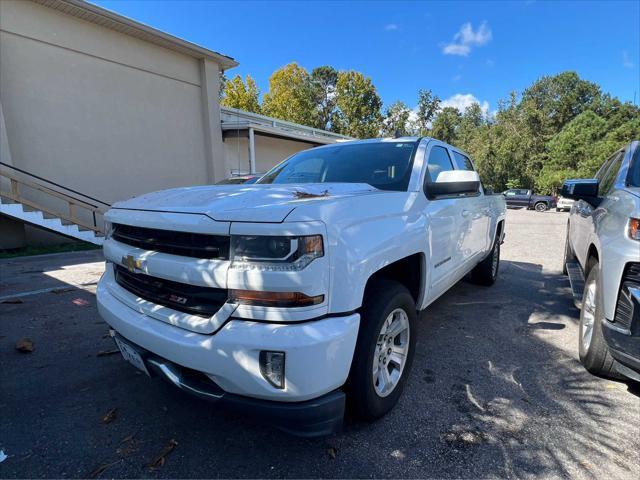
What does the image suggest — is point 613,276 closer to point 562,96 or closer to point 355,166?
point 355,166

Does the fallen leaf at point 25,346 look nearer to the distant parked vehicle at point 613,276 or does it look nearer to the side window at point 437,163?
the side window at point 437,163

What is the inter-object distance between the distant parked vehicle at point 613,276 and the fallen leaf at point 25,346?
15.2 feet

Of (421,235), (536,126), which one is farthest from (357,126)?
(421,235)

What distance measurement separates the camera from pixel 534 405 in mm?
2514

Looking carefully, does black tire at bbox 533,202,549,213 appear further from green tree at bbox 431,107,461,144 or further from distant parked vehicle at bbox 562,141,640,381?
green tree at bbox 431,107,461,144

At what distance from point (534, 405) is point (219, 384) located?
2.14 meters

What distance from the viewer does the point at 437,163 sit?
3.54 metres

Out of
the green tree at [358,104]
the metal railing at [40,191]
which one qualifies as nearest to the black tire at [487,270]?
the metal railing at [40,191]

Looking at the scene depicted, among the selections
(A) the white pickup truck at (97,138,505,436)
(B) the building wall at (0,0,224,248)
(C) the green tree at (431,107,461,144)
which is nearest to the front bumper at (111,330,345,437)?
(A) the white pickup truck at (97,138,505,436)

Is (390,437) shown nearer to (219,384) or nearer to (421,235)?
(219,384)

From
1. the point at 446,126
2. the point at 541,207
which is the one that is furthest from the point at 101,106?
the point at 446,126

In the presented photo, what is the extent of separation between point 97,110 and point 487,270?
38.9 feet

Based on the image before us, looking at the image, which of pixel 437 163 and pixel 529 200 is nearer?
pixel 437 163

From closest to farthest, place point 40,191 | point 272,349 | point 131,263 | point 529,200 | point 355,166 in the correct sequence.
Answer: point 272,349, point 131,263, point 355,166, point 40,191, point 529,200
